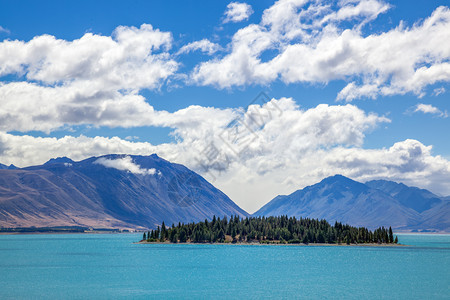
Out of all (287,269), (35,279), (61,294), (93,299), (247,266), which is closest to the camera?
(93,299)

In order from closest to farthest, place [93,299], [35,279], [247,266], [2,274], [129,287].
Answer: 1. [93,299]
2. [129,287]
3. [35,279]
4. [2,274]
5. [247,266]

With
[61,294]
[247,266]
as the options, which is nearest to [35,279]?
[61,294]

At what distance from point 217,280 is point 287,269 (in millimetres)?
36517

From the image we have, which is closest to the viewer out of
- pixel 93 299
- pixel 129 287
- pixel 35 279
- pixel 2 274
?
pixel 93 299

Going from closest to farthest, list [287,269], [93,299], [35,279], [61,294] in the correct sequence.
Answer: [93,299] < [61,294] < [35,279] < [287,269]

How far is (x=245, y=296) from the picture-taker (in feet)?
326

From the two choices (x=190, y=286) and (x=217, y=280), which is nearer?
(x=190, y=286)

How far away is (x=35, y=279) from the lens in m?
122

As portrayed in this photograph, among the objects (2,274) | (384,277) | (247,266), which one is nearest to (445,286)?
(384,277)

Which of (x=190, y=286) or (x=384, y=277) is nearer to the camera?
(x=190, y=286)

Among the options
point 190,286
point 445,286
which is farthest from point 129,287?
point 445,286

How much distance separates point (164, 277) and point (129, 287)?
77.3 ft

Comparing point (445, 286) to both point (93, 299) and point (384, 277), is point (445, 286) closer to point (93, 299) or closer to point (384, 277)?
point (384, 277)

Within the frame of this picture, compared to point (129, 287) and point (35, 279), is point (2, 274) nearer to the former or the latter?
point (35, 279)
